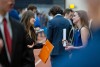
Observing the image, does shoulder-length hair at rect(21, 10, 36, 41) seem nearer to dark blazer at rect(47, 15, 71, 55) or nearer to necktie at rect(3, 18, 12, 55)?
dark blazer at rect(47, 15, 71, 55)

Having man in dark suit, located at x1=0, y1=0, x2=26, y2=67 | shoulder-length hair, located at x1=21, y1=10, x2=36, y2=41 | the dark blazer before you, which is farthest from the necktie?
the dark blazer

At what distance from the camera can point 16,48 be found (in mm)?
2699

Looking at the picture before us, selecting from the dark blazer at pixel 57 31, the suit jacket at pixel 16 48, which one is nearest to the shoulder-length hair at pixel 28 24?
the dark blazer at pixel 57 31

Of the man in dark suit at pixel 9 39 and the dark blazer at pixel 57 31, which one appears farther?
the dark blazer at pixel 57 31

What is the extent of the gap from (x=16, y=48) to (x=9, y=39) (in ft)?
0.40

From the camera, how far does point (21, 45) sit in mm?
2814

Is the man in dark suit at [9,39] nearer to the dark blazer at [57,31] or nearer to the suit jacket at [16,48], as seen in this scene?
the suit jacket at [16,48]

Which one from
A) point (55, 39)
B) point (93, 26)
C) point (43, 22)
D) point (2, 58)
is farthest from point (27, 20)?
point (43, 22)

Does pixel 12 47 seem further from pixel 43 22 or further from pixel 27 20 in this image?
pixel 43 22

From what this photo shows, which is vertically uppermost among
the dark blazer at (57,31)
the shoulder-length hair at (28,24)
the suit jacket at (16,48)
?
the suit jacket at (16,48)

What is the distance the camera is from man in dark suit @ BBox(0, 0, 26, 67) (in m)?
2.59

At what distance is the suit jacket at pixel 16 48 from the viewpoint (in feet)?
8.52

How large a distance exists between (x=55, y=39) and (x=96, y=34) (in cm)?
580

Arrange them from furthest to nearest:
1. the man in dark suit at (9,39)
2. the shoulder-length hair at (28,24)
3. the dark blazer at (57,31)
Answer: the dark blazer at (57,31) → the shoulder-length hair at (28,24) → the man in dark suit at (9,39)
